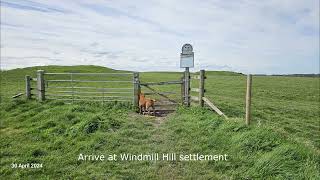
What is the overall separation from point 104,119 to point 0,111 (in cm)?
613

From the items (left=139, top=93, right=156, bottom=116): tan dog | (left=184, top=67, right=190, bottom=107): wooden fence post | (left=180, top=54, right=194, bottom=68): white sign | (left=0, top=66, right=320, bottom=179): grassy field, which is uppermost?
(left=180, top=54, right=194, bottom=68): white sign

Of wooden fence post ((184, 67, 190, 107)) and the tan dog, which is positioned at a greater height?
wooden fence post ((184, 67, 190, 107))

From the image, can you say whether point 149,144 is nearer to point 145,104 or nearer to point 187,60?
point 145,104

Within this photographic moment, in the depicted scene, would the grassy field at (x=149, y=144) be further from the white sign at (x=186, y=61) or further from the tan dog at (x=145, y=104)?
the white sign at (x=186, y=61)

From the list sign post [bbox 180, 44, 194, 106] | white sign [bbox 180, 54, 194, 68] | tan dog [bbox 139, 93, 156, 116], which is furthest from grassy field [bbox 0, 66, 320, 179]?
white sign [bbox 180, 54, 194, 68]

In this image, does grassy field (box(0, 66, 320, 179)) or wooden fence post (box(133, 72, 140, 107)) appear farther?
wooden fence post (box(133, 72, 140, 107))

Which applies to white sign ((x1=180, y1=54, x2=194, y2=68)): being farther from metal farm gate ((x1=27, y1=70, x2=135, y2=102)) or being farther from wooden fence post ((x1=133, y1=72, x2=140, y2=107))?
metal farm gate ((x1=27, y1=70, x2=135, y2=102))

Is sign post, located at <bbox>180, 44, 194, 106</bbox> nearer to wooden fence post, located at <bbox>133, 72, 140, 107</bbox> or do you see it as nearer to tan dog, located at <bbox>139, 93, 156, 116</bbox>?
tan dog, located at <bbox>139, 93, 156, 116</bbox>

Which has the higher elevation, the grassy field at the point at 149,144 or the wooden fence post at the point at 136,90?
the wooden fence post at the point at 136,90

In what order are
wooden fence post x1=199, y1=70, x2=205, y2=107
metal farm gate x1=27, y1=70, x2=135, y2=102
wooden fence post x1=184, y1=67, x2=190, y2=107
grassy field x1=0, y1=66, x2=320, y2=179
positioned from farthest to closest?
1. metal farm gate x1=27, y1=70, x2=135, y2=102
2. wooden fence post x1=184, y1=67, x2=190, y2=107
3. wooden fence post x1=199, y1=70, x2=205, y2=107
4. grassy field x1=0, y1=66, x2=320, y2=179

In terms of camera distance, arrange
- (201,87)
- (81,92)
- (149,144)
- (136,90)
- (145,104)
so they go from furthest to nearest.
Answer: (81,92), (136,90), (201,87), (145,104), (149,144)

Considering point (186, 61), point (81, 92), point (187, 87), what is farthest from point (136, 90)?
point (81, 92)

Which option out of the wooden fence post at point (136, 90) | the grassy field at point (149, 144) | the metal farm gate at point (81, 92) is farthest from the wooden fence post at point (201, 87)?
the metal farm gate at point (81, 92)

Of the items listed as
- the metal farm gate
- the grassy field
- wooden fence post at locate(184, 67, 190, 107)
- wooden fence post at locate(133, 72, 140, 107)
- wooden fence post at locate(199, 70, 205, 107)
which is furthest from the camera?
the metal farm gate
